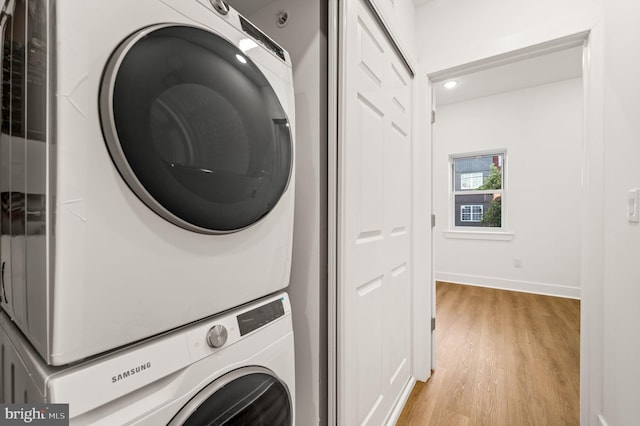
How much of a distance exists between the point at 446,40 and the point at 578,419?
232 cm

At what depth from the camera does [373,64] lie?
1.21 meters

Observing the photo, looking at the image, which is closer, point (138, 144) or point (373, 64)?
point (138, 144)

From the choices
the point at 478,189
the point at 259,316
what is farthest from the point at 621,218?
the point at 478,189

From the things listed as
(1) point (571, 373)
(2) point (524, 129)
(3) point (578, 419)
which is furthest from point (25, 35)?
(2) point (524, 129)

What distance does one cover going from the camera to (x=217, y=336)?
57 cm

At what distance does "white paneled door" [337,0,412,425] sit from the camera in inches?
38.4

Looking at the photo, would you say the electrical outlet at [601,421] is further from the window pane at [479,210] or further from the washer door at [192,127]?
the window pane at [479,210]

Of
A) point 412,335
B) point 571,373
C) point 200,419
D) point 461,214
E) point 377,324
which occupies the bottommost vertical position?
point 571,373

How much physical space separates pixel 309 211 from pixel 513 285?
4077 mm

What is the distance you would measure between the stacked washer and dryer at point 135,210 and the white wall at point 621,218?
134 centimetres

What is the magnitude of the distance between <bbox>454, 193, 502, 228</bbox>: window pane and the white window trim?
68 mm

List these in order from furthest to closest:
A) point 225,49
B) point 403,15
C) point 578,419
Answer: point 403,15 < point 578,419 < point 225,49

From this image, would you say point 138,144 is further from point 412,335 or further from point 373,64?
point 412,335

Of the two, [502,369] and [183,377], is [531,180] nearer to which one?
[502,369]
